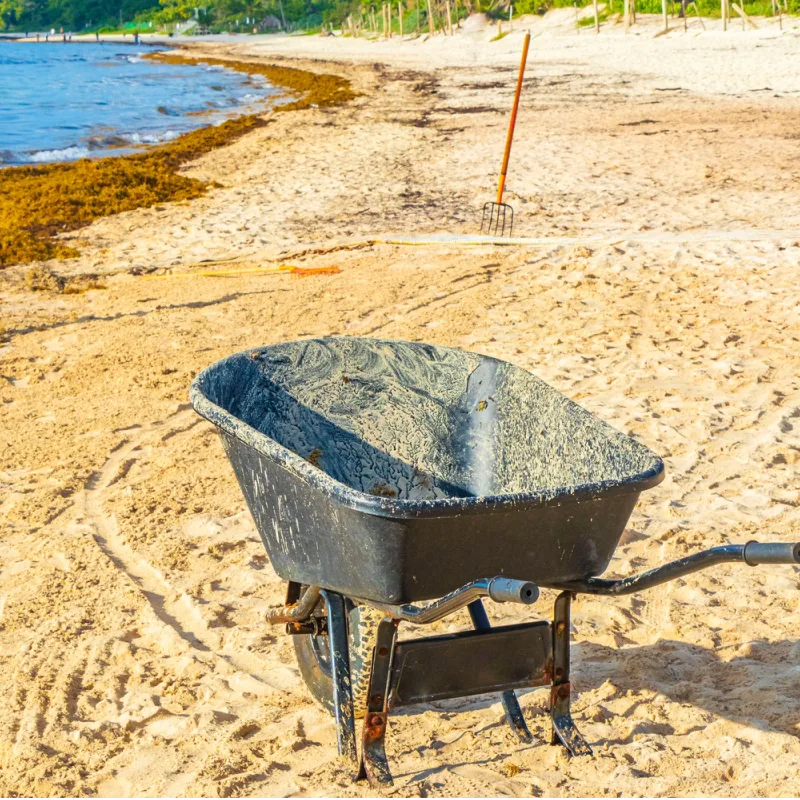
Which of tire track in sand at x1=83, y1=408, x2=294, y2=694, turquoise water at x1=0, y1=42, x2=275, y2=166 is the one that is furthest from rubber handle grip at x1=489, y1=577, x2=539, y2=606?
turquoise water at x1=0, y1=42, x2=275, y2=166

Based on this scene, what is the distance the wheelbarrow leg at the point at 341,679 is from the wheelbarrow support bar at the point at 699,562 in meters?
0.61

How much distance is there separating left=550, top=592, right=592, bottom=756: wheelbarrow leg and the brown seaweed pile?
25.7 feet

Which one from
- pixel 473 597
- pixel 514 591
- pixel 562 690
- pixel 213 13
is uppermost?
pixel 213 13

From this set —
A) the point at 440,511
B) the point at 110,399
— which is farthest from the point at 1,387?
the point at 440,511

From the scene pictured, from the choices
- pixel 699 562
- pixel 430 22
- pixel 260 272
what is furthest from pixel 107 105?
pixel 430 22

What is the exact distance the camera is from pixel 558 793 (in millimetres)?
2449

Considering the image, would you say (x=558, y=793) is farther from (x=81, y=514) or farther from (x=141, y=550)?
(x=81, y=514)

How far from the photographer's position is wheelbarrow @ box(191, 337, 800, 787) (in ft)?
7.37

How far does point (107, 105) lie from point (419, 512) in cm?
3171

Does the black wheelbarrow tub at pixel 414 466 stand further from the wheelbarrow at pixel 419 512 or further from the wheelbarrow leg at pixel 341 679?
the wheelbarrow leg at pixel 341 679

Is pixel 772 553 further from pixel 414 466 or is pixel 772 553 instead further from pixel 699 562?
pixel 414 466

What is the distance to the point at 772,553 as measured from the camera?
192 cm

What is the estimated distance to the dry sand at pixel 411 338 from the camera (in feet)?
8.77

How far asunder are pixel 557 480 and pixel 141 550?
196cm
